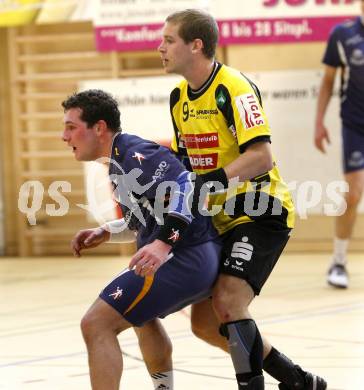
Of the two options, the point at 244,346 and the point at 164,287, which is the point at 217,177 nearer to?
the point at 164,287

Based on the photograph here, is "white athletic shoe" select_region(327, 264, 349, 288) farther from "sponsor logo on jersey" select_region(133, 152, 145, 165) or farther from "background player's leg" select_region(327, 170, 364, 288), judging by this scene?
"sponsor logo on jersey" select_region(133, 152, 145, 165)

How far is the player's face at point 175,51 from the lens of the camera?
367 cm

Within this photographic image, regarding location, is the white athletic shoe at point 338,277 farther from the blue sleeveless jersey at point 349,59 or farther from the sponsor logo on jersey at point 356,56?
the sponsor logo on jersey at point 356,56

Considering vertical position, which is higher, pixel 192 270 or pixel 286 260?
pixel 192 270

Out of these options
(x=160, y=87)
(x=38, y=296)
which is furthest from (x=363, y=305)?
(x=160, y=87)

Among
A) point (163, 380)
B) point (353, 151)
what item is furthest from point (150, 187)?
point (353, 151)

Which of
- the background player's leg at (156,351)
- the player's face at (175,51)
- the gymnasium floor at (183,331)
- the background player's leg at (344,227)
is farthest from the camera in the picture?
the background player's leg at (344,227)

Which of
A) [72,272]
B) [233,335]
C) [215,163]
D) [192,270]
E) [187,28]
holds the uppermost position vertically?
[187,28]

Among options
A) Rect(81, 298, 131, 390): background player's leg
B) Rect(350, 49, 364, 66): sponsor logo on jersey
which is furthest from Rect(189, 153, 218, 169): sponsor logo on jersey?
Rect(350, 49, 364, 66): sponsor logo on jersey

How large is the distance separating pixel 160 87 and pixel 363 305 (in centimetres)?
353

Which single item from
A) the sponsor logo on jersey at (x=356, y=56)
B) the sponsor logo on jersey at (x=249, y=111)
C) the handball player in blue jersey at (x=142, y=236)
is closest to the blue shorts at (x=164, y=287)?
the handball player in blue jersey at (x=142, y=236)

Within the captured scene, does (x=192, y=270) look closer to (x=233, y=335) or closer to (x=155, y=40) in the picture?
(x=233, y=335)

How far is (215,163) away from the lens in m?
3.69

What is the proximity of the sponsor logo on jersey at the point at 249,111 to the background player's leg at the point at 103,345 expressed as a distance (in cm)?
84
